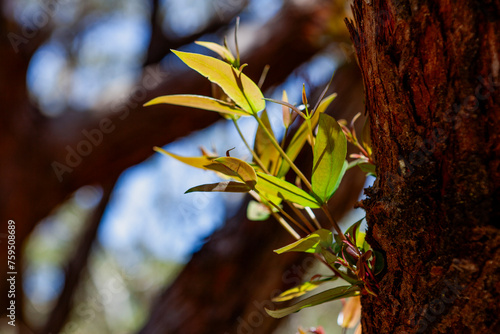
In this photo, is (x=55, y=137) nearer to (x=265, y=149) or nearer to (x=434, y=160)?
(x=265, y=149)

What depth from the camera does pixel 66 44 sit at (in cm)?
173

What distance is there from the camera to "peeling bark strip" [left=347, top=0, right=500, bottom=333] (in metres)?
0.19

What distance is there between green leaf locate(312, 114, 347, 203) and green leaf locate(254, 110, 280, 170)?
0.23ft

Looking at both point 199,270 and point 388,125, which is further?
point 199,270

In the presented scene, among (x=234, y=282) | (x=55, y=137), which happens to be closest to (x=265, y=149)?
(x=234, y=282)

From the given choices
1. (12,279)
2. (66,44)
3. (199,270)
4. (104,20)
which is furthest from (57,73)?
(199,270)

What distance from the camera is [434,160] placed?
0.67 ft

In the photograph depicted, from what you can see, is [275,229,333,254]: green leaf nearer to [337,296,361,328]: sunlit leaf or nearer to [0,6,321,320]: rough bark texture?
[337,296,361,328]: sunlit leaf

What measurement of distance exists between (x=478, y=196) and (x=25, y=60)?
49.0 inches

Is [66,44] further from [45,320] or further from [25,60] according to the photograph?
[45,320]

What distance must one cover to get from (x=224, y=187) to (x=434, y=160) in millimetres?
114

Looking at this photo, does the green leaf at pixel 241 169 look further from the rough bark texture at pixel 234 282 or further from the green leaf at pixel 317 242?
the rough bark texture at pixel 234 282

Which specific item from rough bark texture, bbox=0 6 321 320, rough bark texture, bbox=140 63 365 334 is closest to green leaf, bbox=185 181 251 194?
rough bark texture, bbox=140 63 365 334

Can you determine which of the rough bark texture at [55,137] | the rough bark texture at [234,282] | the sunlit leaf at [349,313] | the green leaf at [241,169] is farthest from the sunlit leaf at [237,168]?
the rough bark texture at [55,137]
